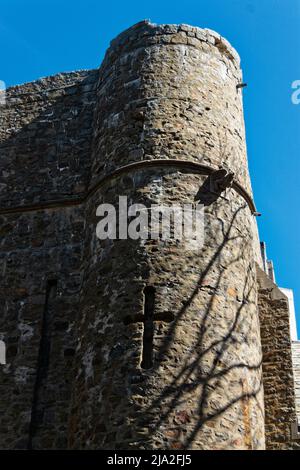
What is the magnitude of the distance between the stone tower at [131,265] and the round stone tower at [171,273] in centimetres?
2

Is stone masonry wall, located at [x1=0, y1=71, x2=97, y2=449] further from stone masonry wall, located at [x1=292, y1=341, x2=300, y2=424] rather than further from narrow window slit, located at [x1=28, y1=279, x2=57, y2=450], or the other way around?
stone masonry wall, located at [x1=292, y1=341, x2=300, y2=424]

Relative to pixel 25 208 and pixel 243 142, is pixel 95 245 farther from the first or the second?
pixel 243 142

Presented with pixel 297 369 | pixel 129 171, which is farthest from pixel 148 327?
pixel 297 369

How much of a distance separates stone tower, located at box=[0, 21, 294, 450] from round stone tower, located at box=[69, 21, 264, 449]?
19mm

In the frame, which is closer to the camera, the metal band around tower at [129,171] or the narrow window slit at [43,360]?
the narrow window slit at [43,360]

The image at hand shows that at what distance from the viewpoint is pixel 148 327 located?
959 centimetres

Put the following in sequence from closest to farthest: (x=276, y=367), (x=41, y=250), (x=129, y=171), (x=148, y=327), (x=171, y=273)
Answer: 1. (x=148, y=327)
2. (x=171, y=273)
3. (x=276, y=367)
4. (x=129, y=171)
5. (x=41, y=250)

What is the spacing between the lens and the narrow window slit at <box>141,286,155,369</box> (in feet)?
30.6

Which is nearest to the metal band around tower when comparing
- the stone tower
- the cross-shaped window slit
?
the stone tower

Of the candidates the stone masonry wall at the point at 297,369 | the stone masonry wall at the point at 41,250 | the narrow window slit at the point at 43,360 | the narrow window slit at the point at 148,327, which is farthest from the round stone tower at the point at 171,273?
the stone masonry wall at the point at 297,369

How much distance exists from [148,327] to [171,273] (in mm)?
760

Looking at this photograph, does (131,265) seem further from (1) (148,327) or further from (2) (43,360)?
(2) (43,360)

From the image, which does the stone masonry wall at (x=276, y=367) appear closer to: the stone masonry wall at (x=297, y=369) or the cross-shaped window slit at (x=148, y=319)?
the stone masonry wall at (x=297, y=369)

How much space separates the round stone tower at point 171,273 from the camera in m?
9.08
